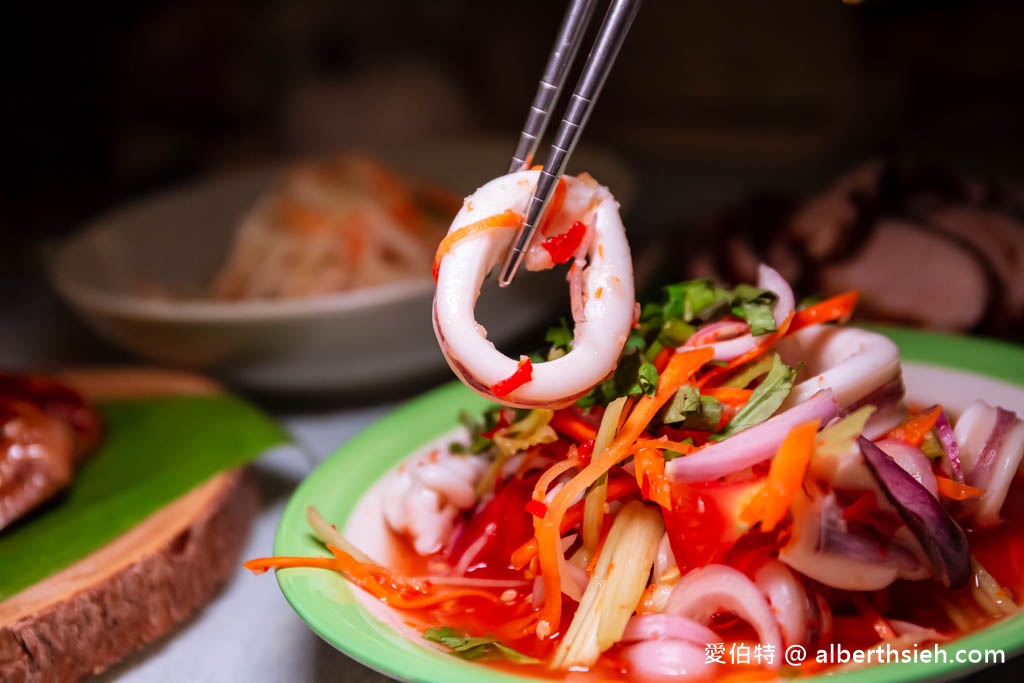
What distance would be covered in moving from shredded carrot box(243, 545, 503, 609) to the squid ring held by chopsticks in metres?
0.26

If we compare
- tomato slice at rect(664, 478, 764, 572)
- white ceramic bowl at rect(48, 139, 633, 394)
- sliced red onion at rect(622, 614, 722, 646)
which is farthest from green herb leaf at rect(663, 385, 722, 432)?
white ceramic bowl at rect(48, 139, 633, 394)

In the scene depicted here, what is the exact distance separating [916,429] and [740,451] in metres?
0.22

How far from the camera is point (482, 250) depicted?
941mm

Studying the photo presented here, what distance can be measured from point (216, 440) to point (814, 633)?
3.29ft

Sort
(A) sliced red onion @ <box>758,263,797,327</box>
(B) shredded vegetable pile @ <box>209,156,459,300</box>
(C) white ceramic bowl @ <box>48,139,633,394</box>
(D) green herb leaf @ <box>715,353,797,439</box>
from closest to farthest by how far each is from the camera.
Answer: (D) green herb leaf @ <box>715,353,797,439</box> < (A) sliced red onion @ <box>758,263,797,327</box> < (C) white ceramic bowl @ <box>48,139,633,394</box> < (B) shredded vegetable pile @ <box>209,156,459,300</box>

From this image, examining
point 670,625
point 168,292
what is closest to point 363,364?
point 168,292

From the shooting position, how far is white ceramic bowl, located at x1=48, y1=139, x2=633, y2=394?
169 cm

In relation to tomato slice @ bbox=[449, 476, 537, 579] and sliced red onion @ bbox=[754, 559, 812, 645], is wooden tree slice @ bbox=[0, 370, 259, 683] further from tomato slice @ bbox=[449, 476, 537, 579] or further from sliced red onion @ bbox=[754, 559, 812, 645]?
sliced red onion @ bbox=[754, 559, 812, 645]

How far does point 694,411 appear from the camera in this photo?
1.00 meters

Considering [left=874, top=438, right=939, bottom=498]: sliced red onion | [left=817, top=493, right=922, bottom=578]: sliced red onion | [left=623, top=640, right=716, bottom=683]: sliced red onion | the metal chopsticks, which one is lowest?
[left=623, top=640, right=716, bottom=683]: sliced red onion

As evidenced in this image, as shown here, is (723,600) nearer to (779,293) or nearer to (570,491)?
(570,491)

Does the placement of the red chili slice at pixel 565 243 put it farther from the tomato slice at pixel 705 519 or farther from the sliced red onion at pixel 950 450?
the sliced red onion at pixel 950 450

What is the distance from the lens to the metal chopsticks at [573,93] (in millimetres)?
882

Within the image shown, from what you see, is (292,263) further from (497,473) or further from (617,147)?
(617,147)
